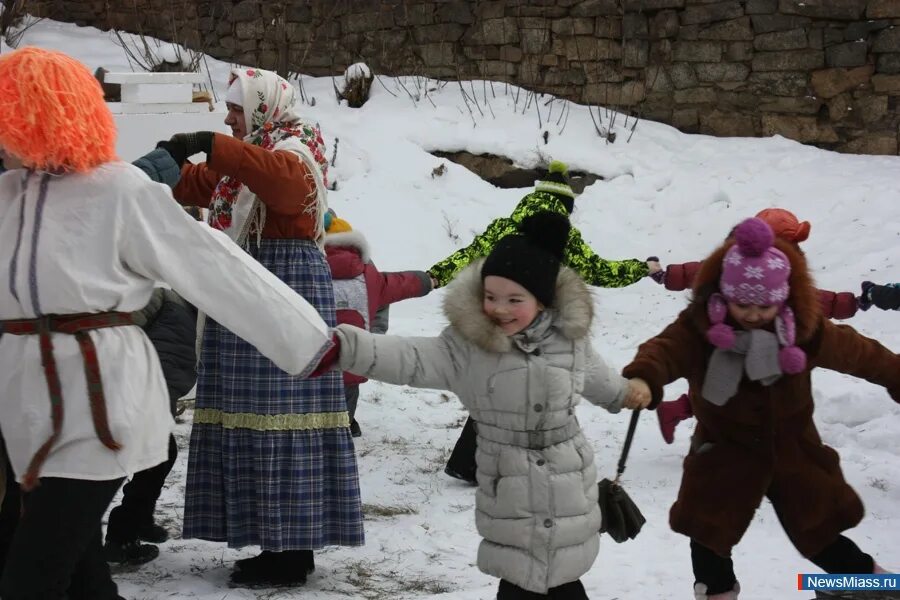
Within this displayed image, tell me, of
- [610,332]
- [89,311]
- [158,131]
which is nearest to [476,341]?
[89,311]

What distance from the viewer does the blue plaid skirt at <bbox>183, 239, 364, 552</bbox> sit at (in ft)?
11.6

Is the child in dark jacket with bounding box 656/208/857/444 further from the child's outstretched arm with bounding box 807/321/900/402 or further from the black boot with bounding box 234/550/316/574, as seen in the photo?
the black boot with bounding box 234/550/316/574

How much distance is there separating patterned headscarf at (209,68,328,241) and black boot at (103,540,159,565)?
1183mm

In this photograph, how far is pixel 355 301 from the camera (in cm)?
472

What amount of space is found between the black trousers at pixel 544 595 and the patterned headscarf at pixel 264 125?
1.45 m

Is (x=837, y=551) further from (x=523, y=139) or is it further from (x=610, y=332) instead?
(x=523, y=139)

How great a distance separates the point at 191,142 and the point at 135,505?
4.51 ft

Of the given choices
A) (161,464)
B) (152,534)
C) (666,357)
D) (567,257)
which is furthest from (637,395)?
(152,534)

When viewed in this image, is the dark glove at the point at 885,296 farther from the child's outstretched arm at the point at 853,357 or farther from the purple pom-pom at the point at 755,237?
the purple pom-pom at the point at 755,237

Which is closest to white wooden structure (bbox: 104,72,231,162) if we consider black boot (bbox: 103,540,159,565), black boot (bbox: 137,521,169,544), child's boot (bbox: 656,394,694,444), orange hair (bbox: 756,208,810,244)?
black boot (bbox: 137,521,169,544)

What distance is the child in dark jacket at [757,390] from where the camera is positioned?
321 centimetres

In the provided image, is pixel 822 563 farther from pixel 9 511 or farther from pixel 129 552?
pixel 9 511

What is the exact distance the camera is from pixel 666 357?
130 inches

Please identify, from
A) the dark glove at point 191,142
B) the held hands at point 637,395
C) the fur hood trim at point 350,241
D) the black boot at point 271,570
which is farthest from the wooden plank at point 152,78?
the held hands at point 637,395
